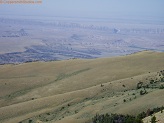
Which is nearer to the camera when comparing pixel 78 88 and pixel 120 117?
pixel 120 117

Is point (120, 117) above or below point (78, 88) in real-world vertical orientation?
above

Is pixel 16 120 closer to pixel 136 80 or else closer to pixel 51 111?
pixel 51 111

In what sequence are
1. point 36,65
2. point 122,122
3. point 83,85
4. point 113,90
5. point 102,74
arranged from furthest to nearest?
point 36,65 → point 102,74 → point 83,85 → point 113,90 → point 122,122

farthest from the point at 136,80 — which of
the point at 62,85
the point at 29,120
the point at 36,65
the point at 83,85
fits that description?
the point at 36,65

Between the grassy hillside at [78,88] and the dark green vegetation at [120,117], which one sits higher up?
the dark green vegetation at [120,117]

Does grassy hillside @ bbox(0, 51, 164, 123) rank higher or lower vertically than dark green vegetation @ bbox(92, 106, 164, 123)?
lower

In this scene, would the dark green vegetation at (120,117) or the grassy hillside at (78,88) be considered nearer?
the dark green vegetation at (120,117)

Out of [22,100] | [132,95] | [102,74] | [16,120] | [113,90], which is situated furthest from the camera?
[102,74]

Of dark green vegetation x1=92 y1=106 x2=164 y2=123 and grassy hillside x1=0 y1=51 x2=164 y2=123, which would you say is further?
grassy hillside x1=0 y1=51 x2=164 y2=123
